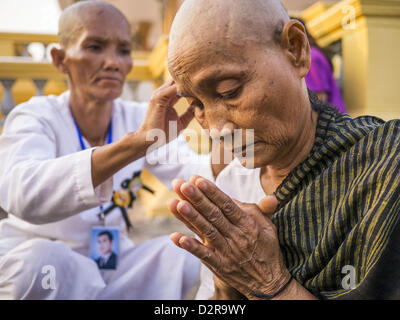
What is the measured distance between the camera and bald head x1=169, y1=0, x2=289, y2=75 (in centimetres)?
115

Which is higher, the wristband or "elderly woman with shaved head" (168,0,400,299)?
"elderly woman with shaved head" (168,0,400,299)

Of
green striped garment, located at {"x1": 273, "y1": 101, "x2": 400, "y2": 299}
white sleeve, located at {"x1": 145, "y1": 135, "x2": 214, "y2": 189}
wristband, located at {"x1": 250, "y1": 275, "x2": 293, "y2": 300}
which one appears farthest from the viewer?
white sleeve, located at {"x1": 145, "y1": 135, "x2": 214, "y2": 189}

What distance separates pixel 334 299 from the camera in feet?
3.63

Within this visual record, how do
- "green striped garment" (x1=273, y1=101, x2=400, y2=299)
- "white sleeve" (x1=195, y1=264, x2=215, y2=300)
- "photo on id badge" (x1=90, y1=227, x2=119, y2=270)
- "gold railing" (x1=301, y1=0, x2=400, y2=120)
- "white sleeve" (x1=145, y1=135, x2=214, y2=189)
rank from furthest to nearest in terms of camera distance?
"gold railing" (x1=301, y1=0, x2=400, y2=120) < "white sleeve" (x1=145, y1=135, x2=214, y2=189) < "photo on id badge" (x1=90, y1=227, x2=119, y2=270) < "white sleeve" (x1=195, y1=264, x2=215, y2=300) < "green striped garment" (x1=273, y1=101, x2=400, y2=299)

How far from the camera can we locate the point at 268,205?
123 cm

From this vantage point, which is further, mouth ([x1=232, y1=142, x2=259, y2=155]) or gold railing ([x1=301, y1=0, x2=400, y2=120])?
gold railing ([x1=301, y1=0, x2=400, y2=120])

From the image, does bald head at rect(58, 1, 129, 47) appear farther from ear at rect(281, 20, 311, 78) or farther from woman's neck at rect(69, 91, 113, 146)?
ear at rect(281, 20, 311, 78)

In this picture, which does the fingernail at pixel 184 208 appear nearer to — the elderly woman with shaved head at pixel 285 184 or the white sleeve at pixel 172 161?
the elderly woman with shaved head at pixel 285 184

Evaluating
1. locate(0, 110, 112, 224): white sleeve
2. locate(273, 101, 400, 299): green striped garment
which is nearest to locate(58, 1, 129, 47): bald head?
locate(0, 110, 112, 224): white sleeve

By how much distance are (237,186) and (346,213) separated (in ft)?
2.10

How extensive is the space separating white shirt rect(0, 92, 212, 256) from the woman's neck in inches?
2.2

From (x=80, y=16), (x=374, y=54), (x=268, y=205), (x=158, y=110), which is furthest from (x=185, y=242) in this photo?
(x=374, y=54)

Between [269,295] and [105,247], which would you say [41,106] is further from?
[269,295]

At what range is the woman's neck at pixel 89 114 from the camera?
7.59 feet
